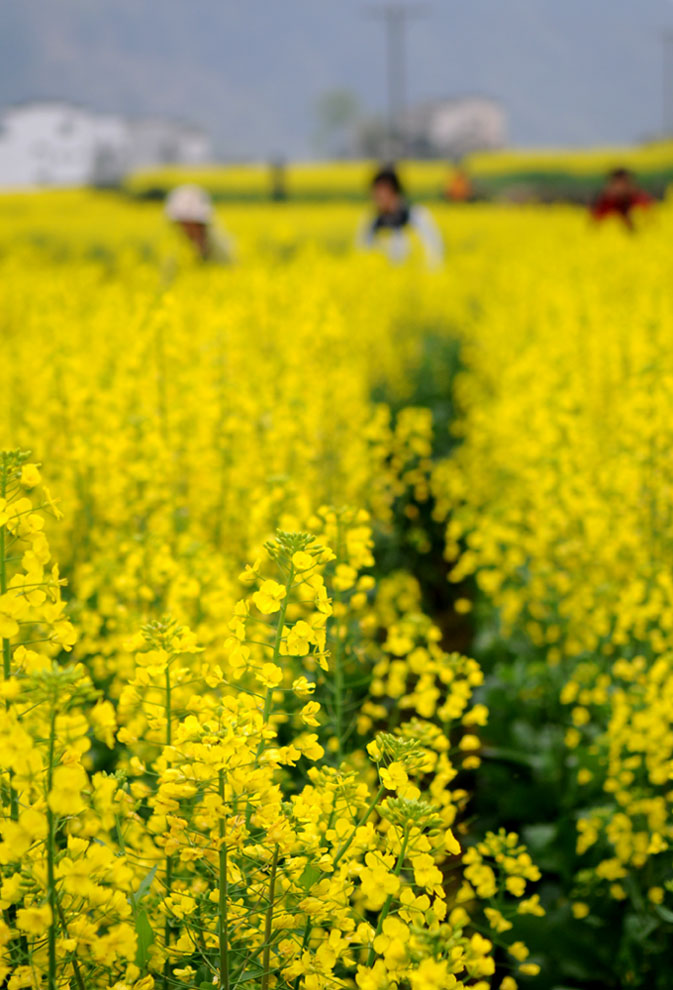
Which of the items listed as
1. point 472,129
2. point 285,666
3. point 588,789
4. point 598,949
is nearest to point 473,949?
point 285,666

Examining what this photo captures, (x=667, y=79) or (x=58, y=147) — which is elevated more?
(x=667, y=79)

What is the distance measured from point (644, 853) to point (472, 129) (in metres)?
127

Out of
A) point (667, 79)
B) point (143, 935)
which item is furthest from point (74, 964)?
point (667, 79)

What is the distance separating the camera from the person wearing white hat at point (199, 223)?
9078 mm

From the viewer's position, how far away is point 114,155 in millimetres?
57188

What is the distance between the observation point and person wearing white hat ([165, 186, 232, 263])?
908cm

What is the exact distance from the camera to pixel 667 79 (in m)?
50.3

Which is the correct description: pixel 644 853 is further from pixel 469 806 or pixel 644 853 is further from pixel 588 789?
pixel 469 806

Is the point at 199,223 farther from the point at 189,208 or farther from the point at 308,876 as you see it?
the point at 308,876

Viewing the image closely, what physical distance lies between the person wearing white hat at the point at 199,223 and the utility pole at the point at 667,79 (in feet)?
143

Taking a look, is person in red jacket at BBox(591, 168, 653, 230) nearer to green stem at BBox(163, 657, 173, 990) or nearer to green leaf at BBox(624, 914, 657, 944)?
green leaf at BBox(624, 914, 657, 944)

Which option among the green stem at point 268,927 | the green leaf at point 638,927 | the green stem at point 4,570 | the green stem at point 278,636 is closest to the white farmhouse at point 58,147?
the green leaf at point 638,927

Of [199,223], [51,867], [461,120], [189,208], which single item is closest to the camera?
[51,867]

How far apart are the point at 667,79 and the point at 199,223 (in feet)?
156
